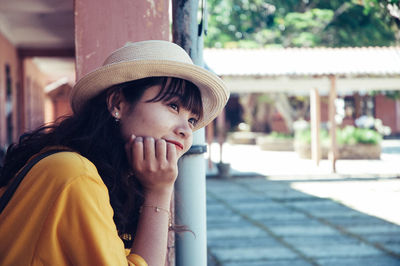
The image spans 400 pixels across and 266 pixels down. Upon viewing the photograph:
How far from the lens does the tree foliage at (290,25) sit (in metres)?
17.2

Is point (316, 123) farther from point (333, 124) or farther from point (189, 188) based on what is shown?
point (189, 188)

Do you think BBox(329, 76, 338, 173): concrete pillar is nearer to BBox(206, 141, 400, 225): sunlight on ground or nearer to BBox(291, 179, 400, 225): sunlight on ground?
BBox(206, 141, 400, 225): sunlight on ground

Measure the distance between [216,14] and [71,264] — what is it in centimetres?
1869

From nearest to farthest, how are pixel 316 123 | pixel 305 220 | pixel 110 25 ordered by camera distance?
1. pixel 110 25
2. pixel 305 220
3. pixel 316 123

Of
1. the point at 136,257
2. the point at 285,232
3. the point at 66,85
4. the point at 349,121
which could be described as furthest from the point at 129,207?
the point at 349,121

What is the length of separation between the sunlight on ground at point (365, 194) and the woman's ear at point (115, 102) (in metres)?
6.19

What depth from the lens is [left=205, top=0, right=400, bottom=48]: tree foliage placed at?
17203 millimetres

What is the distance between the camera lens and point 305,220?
7.05m

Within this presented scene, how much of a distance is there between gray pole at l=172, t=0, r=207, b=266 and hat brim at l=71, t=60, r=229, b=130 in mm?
474

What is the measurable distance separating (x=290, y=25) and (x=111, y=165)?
1835cm

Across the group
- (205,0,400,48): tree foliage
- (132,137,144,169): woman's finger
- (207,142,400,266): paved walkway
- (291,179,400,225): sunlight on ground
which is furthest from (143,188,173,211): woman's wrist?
(205,0,400,48): tree foliage

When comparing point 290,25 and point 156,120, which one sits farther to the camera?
point 290,25

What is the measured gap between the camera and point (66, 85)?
18734 mm

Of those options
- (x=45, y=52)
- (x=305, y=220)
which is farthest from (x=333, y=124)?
(x=45, y=52)
